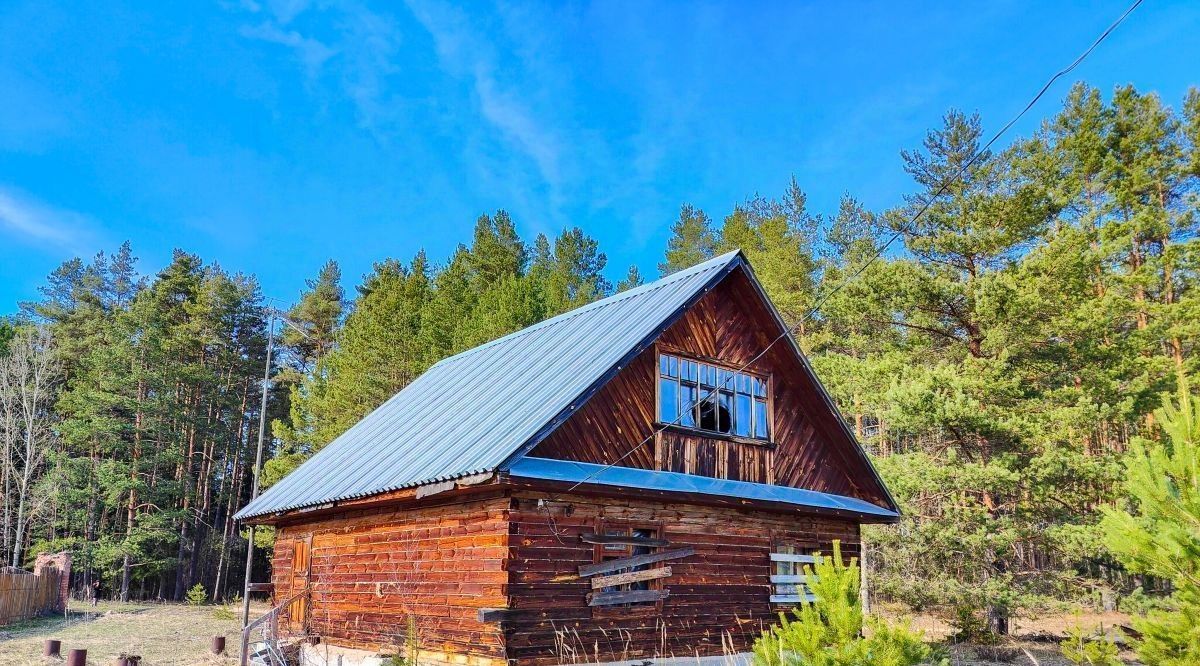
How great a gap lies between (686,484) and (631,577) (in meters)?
1.58

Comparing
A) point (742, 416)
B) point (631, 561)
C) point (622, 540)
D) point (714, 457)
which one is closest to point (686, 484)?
point (622, 540)

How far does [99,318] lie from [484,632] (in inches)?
1699

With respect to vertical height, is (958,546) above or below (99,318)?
below

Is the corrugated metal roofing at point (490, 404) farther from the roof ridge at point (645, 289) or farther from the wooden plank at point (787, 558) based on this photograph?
the wooden plank at point (787, 558)

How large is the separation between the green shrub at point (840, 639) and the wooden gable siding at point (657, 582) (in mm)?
5211

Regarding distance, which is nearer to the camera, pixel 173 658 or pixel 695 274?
pixel 695 274

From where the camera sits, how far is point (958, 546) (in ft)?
67.1

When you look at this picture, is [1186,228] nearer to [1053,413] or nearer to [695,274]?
[1053,413]

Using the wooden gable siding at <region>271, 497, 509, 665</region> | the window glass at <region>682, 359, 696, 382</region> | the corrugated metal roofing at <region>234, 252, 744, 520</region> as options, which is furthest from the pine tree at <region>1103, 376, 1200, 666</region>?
the window glass at <region>682, 359, 696, 382</region>

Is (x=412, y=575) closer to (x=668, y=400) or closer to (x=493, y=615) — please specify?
(x=493, y=615)

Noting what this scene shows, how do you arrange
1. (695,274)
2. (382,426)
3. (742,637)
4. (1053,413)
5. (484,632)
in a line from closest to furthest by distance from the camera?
(484,632) < (742,637) < (695,274) < (382,426) < (1053,413)

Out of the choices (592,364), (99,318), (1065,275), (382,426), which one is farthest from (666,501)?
(99,318)

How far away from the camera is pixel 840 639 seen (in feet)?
19.8

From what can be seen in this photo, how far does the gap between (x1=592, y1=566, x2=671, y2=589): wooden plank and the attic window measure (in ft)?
7.44
